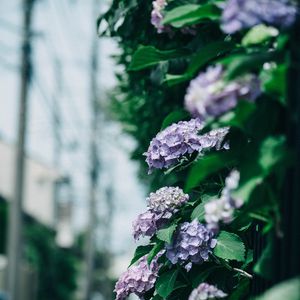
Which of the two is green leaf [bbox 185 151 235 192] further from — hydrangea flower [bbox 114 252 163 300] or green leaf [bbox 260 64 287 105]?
hydrangea flower [bbox 114 252 163 300]

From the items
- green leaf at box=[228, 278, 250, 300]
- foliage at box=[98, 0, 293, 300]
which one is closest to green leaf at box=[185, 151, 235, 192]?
foliage at box=[98, 0, 293, 300]

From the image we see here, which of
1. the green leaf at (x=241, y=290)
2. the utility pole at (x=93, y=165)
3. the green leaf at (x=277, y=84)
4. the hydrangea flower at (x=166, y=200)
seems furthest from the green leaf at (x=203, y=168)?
the utility pole at (x=93, y=165)

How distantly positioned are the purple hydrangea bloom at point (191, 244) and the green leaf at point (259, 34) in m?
1.11

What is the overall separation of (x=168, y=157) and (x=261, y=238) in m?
0.54

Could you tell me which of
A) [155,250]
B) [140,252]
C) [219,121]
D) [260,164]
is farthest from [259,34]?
[140,252]

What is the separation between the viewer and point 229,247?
3486 millimetres

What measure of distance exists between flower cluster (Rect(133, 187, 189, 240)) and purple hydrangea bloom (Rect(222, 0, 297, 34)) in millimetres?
1315

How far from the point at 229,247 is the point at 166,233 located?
0.94 ft

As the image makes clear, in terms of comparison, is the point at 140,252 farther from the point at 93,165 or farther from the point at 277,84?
the point at 93,165

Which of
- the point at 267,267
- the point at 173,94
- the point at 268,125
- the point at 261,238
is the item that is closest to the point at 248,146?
the point at 268,125

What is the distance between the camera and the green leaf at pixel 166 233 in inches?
134

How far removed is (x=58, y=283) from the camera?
109 ft

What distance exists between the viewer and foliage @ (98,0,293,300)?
2.41 metres

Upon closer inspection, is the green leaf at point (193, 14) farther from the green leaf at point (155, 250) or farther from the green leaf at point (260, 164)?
the green leaf at point (155, 250)
